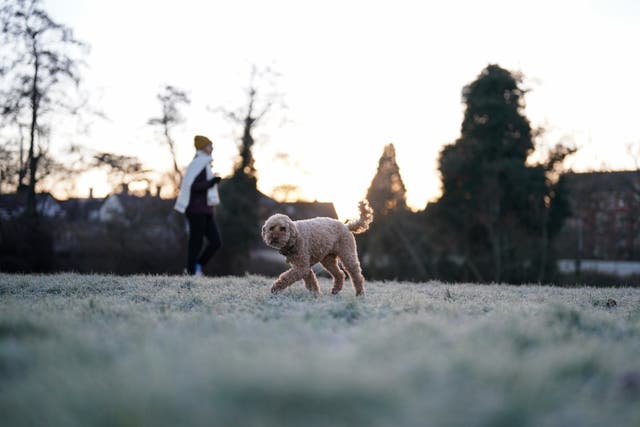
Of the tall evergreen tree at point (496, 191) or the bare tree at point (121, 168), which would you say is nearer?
the bare tree at point (121, 168)

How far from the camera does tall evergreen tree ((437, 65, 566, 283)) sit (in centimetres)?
2055

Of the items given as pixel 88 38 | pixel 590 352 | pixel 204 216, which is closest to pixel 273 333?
pixel 590 352

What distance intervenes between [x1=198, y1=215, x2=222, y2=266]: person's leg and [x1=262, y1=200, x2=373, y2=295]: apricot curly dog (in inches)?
105

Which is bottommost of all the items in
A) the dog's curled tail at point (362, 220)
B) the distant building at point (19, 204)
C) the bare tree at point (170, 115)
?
the dog's curled tail at point (362, 220)

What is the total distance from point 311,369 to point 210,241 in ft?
22.4

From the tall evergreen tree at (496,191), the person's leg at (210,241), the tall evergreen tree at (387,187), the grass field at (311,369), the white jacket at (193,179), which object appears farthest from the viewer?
the tall evergreen tree at (387,187)

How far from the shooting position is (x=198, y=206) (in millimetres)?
8477

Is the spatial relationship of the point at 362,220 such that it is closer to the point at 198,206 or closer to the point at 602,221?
the point at 198,206

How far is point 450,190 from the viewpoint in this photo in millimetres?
22766

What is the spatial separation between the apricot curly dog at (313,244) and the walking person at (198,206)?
9.02 feet

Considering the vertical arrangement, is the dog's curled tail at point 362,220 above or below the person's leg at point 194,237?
above

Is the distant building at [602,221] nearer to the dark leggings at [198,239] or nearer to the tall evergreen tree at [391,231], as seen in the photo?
the tall evergreen tree at [391,231]

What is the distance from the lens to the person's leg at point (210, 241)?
854 cm

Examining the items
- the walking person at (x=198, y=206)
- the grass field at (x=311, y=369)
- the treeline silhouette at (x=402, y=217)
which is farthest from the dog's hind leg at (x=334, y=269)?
the treeline silhouette at (x=402, y=217)
